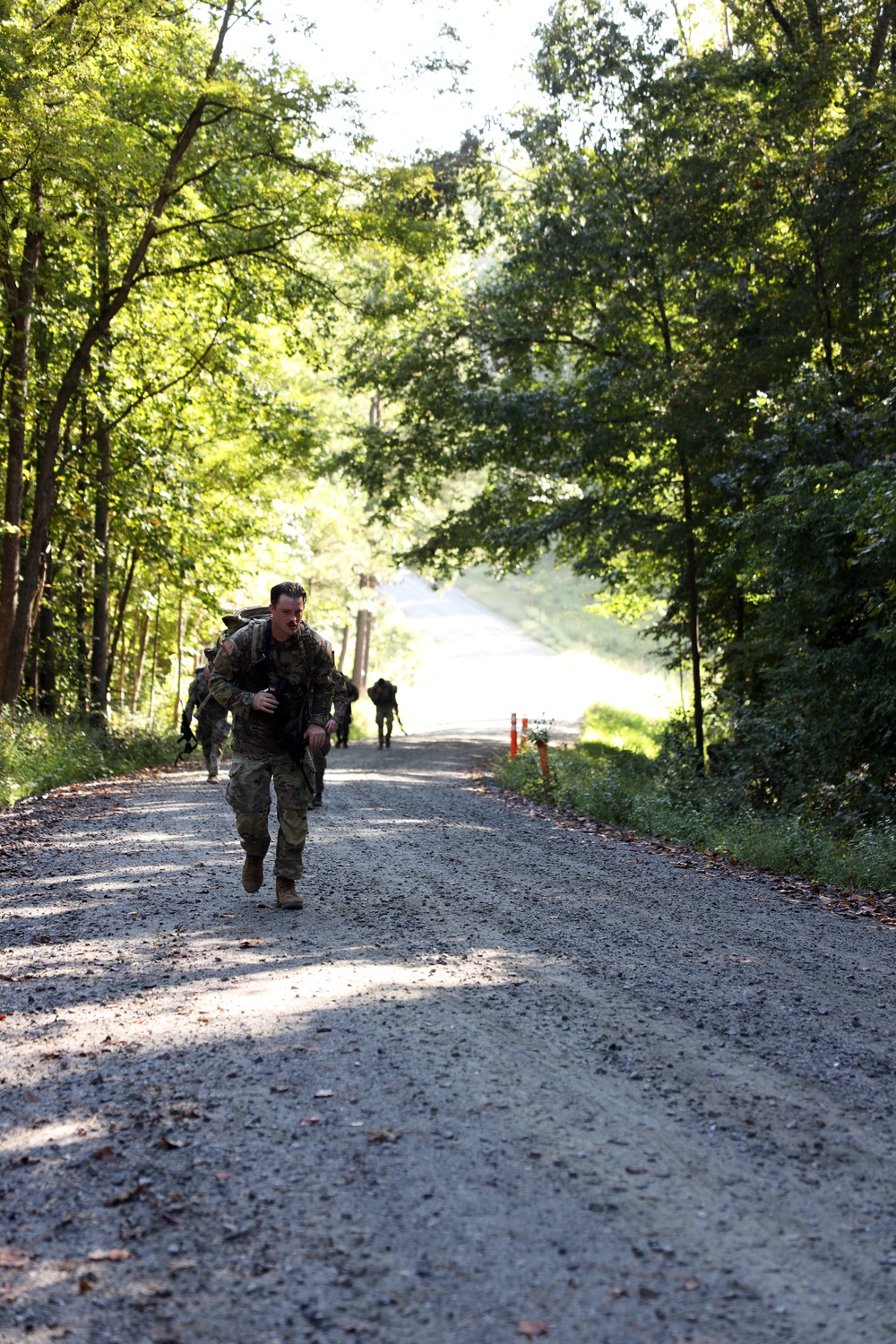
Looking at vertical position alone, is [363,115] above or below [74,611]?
above

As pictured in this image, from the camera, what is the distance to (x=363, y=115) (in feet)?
54.7

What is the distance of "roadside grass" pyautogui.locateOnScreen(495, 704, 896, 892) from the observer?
10.2m

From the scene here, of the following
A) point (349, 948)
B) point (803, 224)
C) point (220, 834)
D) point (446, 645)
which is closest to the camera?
point (349, 948)

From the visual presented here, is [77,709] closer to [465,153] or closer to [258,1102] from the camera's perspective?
[465,153]

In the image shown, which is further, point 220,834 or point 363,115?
point 363,115

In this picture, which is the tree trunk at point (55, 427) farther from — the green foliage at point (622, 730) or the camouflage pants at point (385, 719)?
the green foliage at point (622, 730)

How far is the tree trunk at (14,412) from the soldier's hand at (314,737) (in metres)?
10.2

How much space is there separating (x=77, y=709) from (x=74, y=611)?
533 centimetres

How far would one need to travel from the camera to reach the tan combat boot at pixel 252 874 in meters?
8.16

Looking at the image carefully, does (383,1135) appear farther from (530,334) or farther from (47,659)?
(530,334)

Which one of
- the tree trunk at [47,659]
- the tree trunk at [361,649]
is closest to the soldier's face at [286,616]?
the tree trunk at [47,659]

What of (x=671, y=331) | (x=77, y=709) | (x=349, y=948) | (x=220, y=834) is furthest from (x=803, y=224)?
(x=77, y=709)

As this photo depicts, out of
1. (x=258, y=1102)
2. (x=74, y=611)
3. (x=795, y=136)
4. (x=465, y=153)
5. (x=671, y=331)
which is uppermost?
(x=465, y=153)

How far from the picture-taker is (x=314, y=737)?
7.86 metres
